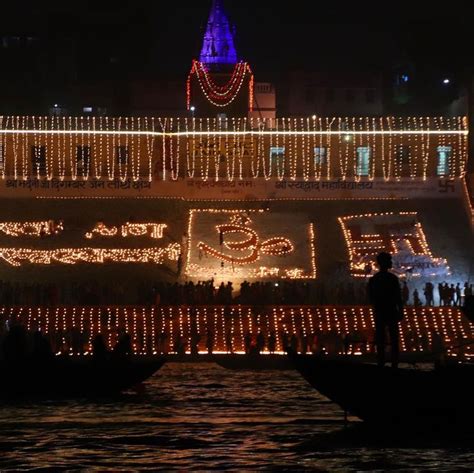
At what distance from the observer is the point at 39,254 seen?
53000mm

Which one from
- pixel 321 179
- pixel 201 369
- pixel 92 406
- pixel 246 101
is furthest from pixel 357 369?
pixel 246 101

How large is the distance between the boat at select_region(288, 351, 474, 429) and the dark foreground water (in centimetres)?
32

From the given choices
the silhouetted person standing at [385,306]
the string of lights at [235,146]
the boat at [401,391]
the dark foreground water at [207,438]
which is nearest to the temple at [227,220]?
the string of lights at [235,146]

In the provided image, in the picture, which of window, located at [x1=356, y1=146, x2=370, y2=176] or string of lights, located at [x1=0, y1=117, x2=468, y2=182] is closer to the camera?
string of lights, located at [x1=0, y1=117, x2=468, y2=182]

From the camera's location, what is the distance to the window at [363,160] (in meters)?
62.1

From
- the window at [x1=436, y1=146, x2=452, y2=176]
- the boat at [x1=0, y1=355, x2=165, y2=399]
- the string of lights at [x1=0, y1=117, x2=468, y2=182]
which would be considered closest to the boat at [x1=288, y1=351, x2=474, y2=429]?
the boat at [x1=0, y1=355, x2=165, y2=399]

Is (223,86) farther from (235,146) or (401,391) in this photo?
(401,391)

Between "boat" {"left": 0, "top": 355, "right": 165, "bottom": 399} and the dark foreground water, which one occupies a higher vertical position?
"boat" {"left": 0, "top": 355, "right": 165, "bottom": 399}

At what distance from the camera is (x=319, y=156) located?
62438 millimetres

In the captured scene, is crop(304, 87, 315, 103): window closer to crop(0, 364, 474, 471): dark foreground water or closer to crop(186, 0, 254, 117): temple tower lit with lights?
crop(186, 0, 254, 117): temple tower lit with lights

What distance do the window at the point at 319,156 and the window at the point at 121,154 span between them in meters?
7.69

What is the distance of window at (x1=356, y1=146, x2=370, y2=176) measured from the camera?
204ft

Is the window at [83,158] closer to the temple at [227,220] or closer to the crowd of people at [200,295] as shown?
the temple at [227,220]

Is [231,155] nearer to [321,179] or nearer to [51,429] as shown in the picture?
[321,179]
